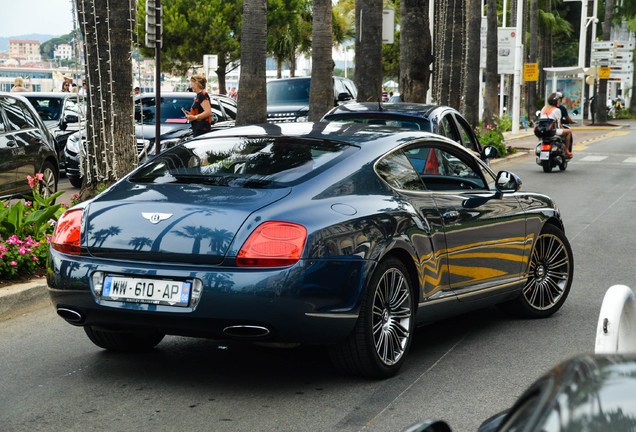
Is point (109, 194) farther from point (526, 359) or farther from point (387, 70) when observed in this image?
point (387, 70)

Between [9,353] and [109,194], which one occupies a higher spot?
[109,194]

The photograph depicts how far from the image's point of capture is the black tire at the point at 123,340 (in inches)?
241

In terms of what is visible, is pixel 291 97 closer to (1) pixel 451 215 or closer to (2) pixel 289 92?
(2) pixel 289 92

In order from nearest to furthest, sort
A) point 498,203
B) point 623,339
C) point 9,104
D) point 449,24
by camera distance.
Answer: point 623,339, point 498,203, point 9,104, point 449,24

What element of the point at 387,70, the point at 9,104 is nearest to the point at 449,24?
the point at 9,104

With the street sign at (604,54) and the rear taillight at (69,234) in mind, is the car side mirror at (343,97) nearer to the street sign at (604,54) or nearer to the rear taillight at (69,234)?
the rear taillight at (69,234)

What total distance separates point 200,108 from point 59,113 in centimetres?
575

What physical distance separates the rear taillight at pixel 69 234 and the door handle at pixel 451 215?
219cm

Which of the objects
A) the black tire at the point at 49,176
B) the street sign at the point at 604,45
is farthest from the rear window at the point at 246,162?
the street sign at the point at 604,45

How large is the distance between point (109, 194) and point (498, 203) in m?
2.68

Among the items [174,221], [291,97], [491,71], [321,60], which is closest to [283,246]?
[174,221]

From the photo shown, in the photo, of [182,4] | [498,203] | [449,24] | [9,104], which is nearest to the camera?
[498,203]

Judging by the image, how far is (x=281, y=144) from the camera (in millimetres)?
5918

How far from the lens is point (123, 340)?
6156mm
